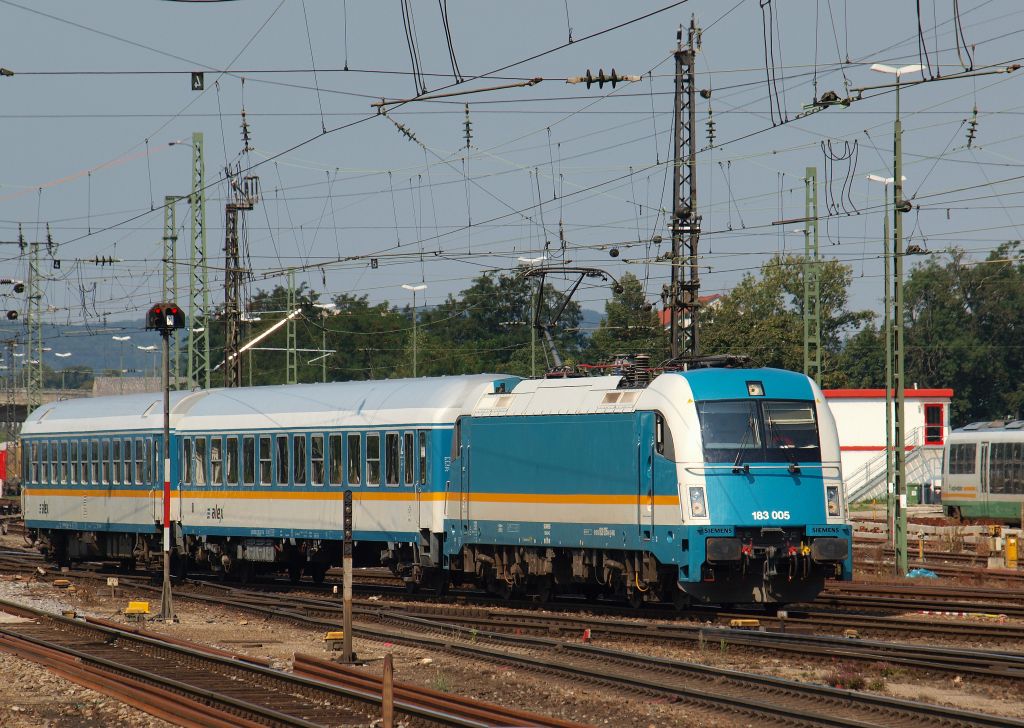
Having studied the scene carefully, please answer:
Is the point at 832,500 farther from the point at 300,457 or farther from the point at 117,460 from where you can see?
the point at 117,460

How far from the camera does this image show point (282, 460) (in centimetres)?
2897

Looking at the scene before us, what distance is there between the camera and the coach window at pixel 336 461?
27469mm

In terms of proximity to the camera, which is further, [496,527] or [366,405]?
[366,405]

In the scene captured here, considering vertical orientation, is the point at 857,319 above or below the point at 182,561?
above

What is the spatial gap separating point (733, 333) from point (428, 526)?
5851cm

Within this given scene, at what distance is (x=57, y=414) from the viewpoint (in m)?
37.1

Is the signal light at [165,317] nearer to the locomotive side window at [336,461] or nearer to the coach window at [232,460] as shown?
the locomotive side window at [336,461]

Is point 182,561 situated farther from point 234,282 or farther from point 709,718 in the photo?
point 709,718

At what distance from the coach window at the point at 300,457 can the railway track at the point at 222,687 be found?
7290 mm

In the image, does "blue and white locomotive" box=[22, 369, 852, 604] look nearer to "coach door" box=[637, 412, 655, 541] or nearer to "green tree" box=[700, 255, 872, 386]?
"coach door" box=[637, 412, 655, 541]

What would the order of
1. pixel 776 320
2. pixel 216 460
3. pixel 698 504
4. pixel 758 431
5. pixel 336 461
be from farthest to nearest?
pixel 776 320, pixel 216 460, pixel 336 461, pixel 758 431, pixel 698 504

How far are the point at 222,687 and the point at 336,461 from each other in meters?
11.6

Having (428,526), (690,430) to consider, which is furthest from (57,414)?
(690,430)

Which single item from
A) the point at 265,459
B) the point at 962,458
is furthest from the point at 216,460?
the point at 962,458
